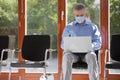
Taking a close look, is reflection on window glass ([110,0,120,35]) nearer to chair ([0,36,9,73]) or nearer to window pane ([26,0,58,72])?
window pane ([26,0,58,72])

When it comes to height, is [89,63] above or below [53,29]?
below

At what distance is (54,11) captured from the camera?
5852 mm

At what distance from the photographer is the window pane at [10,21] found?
19.6ft

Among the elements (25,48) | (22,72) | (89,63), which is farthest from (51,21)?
(89,63)

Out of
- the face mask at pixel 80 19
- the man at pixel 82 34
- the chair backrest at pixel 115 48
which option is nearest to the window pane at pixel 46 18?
the man at pixel 82 34

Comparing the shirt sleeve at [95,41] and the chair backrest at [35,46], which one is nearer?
the shirt sleeve at [95,41]

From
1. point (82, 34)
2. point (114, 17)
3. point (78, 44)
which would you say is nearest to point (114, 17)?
point (114, 17)

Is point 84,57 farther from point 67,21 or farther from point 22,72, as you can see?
point 22,72

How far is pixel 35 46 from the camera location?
5.45 m

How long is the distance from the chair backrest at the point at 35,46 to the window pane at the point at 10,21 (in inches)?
20.8

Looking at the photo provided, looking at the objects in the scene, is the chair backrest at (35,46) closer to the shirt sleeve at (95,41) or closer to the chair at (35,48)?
the chair at (35,48)

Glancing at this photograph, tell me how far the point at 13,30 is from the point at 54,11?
0.92 metres

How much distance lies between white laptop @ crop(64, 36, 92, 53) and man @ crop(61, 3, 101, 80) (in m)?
0.14

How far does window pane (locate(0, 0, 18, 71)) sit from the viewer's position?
596 centimetres
